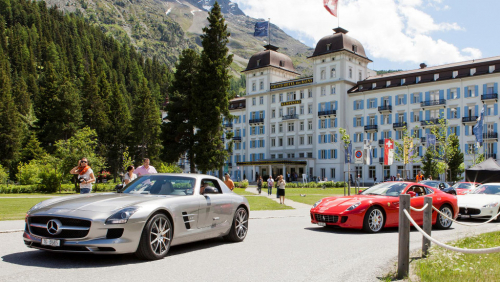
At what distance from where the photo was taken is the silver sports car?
22.1 ft

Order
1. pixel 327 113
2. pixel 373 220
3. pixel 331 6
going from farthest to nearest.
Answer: pixel 327 113
pixel 331 6
pixel 373 220

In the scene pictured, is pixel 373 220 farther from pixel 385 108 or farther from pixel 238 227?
pixel 385 108

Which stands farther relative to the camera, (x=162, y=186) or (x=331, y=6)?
(x=331, y=6)

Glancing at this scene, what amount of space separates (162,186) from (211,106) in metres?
35.4

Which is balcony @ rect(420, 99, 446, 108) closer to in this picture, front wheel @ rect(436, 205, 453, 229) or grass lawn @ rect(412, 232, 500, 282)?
front wheel @ rect(436, 205, 453, 229)

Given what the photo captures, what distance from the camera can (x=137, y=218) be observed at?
703 centimetres

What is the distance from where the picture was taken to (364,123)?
76250 millimetres

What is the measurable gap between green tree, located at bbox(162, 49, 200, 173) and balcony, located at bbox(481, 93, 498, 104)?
41.1 meters

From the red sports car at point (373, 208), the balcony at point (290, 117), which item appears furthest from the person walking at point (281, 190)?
the balcony at point (290, 117)

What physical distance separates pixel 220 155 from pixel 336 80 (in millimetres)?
40401

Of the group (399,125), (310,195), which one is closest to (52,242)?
(310,195)

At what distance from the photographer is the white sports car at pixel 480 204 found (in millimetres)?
15637

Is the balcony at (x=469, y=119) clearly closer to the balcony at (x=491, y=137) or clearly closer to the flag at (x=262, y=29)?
the balcony at (x=491, y=137)

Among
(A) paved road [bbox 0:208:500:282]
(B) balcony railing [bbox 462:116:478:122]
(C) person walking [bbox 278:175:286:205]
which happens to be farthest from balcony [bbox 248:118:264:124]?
(A) paved road [bbox 0:208:500:282]
